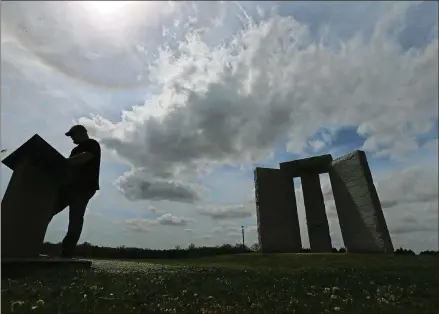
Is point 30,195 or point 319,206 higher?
point 319,206

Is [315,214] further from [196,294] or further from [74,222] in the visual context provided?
[196,294]

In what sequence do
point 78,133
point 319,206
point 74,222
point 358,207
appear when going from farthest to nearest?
1. point 319,206
2. point 358,207
3. point 78,133
4. point 74,222

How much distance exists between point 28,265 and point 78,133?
131 inches

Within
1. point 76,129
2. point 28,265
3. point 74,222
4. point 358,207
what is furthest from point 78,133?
point 358,207

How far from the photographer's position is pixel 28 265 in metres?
6.70

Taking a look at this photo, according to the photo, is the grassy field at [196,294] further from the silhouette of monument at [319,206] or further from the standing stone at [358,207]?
the silhouette of monument at [319,206]

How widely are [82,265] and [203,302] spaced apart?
376 centimetres

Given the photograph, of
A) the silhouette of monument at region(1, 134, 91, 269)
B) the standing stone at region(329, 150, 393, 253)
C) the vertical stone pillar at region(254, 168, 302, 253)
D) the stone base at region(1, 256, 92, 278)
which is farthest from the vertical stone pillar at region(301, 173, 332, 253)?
the stone base at region(1, 256, 92, 278)

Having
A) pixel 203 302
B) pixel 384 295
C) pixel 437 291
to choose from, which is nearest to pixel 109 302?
pixel 203 302

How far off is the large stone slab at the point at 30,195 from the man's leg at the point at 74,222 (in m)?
0.45

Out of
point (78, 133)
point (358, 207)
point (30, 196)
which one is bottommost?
point (30, 196)

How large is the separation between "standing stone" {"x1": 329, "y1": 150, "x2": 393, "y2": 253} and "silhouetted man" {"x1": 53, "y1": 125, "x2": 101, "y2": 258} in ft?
58.7

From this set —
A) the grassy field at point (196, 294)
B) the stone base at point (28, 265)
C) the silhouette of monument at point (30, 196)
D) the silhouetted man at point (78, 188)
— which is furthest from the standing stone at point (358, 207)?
the stone base at point (28, 265)

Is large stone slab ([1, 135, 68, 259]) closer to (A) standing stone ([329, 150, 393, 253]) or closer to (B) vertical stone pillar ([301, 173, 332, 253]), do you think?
(A) standing stone ([329, 150, 393, 253])
